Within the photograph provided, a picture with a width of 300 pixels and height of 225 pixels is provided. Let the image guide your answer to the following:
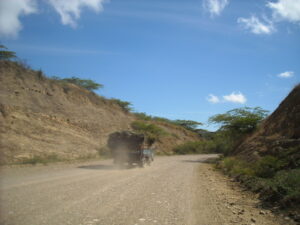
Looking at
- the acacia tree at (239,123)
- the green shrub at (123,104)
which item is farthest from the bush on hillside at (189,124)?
the acacia tree at (239,123)

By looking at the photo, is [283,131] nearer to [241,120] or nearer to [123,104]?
[241,120]

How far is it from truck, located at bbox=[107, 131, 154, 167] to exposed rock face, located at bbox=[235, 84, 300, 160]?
7582 millimetres

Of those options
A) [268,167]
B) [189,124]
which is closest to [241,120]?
[268,167]

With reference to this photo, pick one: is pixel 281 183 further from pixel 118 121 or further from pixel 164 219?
pixel 118 121

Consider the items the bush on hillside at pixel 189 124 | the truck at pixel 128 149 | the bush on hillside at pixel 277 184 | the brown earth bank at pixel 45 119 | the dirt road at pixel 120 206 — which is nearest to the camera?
the dirt road at pixel 120 206

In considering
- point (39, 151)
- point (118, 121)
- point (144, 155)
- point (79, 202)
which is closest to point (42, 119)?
point (39, 151)

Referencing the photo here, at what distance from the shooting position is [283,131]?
655 inches

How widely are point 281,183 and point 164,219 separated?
4420 mm

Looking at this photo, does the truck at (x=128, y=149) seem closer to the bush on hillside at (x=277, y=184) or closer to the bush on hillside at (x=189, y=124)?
the bush on hillside at (x=277, y=184)

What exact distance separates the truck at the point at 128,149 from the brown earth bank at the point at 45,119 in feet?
17.2

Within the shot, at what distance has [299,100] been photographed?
1770cm

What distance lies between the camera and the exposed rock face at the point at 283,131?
14055 millimetres

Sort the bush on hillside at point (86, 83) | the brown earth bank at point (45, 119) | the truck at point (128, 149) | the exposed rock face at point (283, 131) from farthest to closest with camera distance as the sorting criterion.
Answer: the bush on hillside at point (86, 83), the brown earth bank at point (45, 119), the truck at point (128, 149), the exposed rock face at point (283, 131)

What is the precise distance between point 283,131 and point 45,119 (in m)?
22.0
